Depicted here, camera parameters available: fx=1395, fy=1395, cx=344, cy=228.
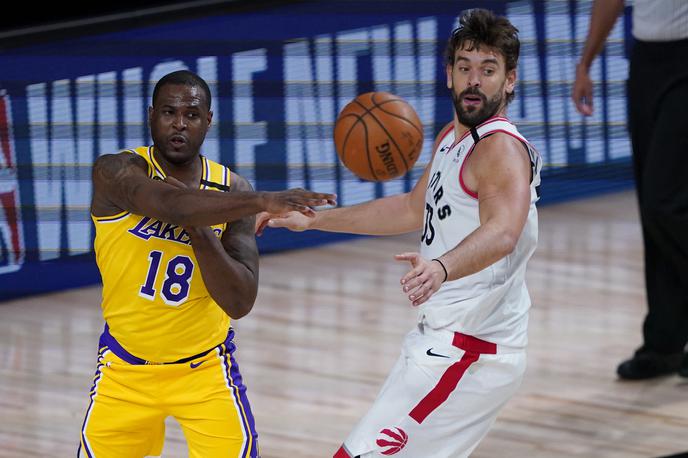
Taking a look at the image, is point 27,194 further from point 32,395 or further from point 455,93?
point 455,93

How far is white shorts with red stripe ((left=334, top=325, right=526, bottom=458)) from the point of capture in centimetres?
391

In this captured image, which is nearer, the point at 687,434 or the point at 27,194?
the point at 687,434

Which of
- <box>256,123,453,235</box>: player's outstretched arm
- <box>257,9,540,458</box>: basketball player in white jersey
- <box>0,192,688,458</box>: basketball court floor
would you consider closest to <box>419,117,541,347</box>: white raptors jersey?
<box>257,9,540,458</box>: basketball player in white jersey

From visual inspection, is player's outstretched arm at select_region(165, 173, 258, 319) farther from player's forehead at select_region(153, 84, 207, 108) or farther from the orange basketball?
the orange basketball

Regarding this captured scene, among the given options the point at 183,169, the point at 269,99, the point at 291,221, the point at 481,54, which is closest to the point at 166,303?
the point at 183,169

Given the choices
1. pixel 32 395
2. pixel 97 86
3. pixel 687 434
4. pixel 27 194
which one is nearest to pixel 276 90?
pixel 97 86

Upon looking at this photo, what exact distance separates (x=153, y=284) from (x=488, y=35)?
118 centimetres

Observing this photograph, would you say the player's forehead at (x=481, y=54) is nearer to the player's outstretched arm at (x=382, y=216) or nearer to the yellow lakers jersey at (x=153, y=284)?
the player's outstretched arm at (x=382, y=216)

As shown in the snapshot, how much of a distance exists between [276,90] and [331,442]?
3141 millimetres

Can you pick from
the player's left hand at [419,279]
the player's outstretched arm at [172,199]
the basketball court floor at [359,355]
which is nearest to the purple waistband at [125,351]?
the player's outstretched arm at [172,199]

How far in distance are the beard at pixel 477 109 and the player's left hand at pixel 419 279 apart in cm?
71

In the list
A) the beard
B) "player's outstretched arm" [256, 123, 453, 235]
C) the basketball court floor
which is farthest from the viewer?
the basketball court floor

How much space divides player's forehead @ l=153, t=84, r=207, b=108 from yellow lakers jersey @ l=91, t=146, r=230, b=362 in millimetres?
188

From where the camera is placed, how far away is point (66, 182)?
7434 millimetres
